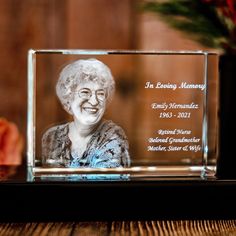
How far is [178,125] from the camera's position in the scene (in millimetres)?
776

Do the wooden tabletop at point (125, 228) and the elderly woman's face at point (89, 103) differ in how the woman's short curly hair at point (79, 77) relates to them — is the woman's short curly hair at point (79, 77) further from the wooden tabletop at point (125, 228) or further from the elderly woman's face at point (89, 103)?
the wooden tabletop at point (125, 228)

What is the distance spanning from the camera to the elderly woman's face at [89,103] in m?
0.74

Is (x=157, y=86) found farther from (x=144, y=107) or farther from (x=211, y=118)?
(x=211, y=118)

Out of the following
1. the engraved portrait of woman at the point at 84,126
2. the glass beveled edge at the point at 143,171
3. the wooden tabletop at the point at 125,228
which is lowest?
the wooden tabletop at the point at 125,228

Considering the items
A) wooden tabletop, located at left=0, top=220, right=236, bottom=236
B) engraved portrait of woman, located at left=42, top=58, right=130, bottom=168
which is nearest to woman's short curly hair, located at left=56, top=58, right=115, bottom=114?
engraved portrait of woman, located at left=42, top=58, right=130, bottom=168

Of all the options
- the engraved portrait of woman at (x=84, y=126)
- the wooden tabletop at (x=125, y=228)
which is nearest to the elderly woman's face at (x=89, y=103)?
the engraved portrait of woman at (x=84, y=126)

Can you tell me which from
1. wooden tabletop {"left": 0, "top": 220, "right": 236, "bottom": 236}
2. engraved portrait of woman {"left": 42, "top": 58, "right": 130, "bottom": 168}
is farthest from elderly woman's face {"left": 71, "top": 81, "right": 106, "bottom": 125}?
wooden tabletop {"left": 0, "top": 220, "right": 236, "bottom": 236}

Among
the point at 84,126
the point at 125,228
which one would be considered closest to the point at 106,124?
the point at 84,126

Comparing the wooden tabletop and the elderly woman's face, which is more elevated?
the elderly woman's face

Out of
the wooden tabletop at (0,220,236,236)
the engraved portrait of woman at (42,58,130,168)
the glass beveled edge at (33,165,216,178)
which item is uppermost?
the engraved portrait of woman at (42,58,130,168)

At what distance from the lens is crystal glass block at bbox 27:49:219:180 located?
75 cm

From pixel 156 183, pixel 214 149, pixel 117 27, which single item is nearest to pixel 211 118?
pixel 214 149

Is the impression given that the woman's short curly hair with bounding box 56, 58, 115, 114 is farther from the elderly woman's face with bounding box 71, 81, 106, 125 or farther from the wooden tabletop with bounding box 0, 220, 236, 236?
the wooden tabletop with bounding box 0, 220, 236, 236

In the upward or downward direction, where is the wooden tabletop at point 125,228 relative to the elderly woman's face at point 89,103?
downward
